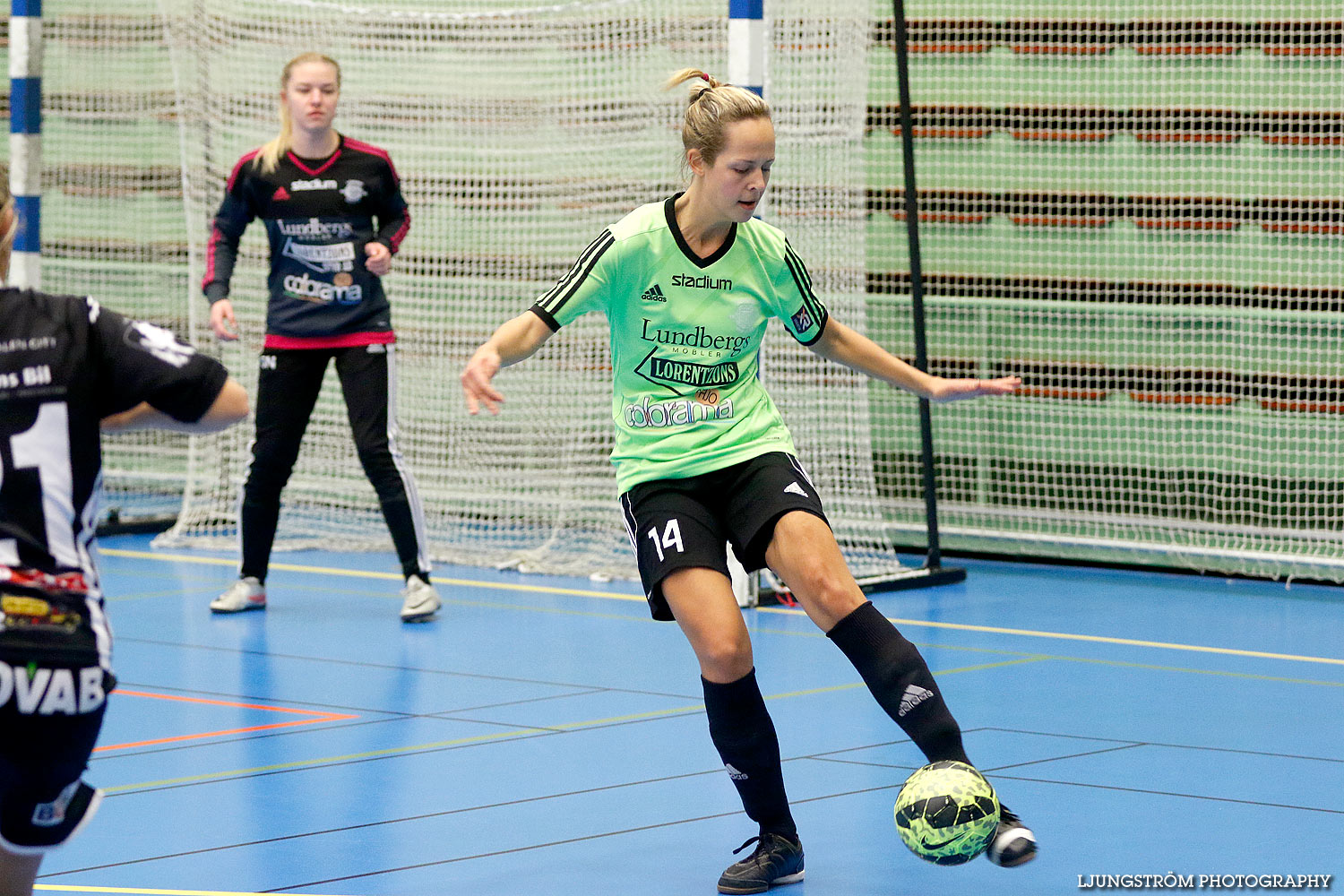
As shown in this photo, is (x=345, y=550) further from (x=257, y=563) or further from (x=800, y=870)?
(x=800, y=870)

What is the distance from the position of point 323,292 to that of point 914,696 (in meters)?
4.00

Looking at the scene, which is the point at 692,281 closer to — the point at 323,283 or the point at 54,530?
the point at 54,530

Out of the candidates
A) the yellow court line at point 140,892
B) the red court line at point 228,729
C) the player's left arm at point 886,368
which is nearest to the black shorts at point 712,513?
the player's left arm at point 886,368

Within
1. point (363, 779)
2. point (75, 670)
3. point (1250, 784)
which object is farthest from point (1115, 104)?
point (75, 670)

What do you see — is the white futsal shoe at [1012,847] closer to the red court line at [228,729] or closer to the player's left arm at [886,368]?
the player's left arm at [886,368]

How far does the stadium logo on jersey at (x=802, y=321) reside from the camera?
415 cm

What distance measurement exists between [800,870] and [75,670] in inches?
70.6

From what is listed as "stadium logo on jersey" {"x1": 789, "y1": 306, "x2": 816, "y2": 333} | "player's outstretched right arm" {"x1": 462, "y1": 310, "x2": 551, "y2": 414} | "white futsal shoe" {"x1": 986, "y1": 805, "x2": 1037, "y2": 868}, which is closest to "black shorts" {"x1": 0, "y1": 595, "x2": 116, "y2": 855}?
"player's outstretched right arm" {"x1": 462, "y1": 310, "x2": 551, "y2": 414}

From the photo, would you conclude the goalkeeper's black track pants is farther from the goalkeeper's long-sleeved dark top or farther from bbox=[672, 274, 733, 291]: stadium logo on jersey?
bbox=[672, 274, 733, 291]: stadium logo on jersey

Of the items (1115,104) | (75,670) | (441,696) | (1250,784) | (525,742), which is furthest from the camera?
(1115,104)

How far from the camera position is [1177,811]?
4.34 metres

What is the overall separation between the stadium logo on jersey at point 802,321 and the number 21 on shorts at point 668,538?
1.95 feet

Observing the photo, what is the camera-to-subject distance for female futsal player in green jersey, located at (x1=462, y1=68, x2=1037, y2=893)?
373 cm

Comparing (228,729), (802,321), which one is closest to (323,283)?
(228,729)
